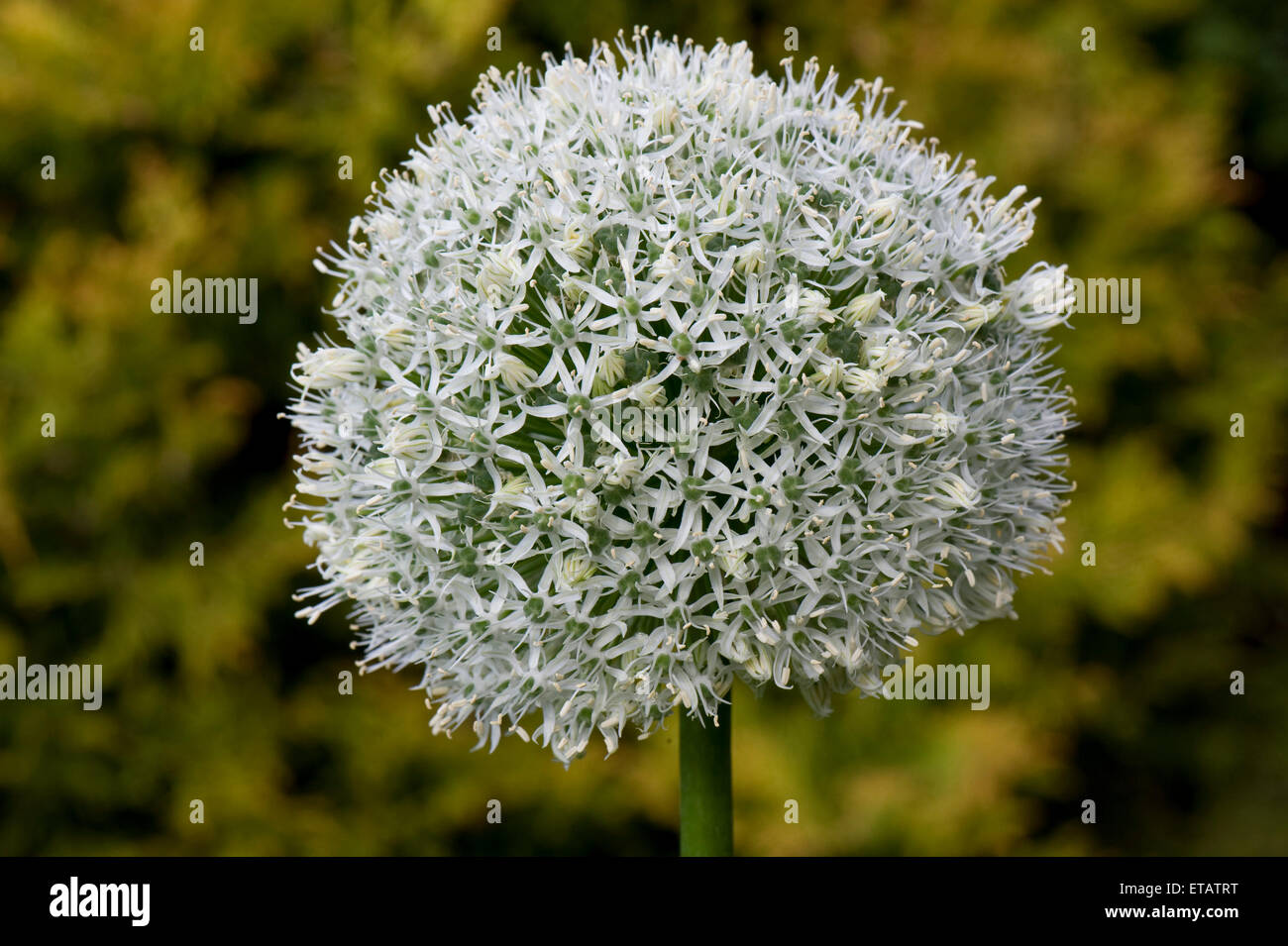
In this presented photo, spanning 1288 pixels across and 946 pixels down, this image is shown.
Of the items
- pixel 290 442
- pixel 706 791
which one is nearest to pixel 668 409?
pixel 706 791

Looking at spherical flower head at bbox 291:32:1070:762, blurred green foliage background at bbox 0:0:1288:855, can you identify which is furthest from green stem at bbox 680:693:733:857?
blurred green foliage background at bbox 0:0:1288:855

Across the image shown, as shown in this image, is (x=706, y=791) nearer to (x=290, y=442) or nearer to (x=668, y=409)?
(x=668, y=409)

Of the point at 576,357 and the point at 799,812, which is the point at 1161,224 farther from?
the point at 576,357

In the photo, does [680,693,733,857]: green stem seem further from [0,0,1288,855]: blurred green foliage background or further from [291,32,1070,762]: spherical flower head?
[0,0,1288,855]: blurred green foliage background

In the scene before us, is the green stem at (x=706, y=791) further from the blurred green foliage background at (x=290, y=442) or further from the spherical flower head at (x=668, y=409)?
the blurred green foliage background at (x=290, y=442)

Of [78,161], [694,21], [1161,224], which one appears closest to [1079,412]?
[1161,224]

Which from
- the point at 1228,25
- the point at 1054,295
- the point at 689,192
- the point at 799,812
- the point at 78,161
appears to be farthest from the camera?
the point at 1228,25

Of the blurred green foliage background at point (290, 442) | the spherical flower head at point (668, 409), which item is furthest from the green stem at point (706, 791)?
A: the blurred green foliage background at point (290, 442)
